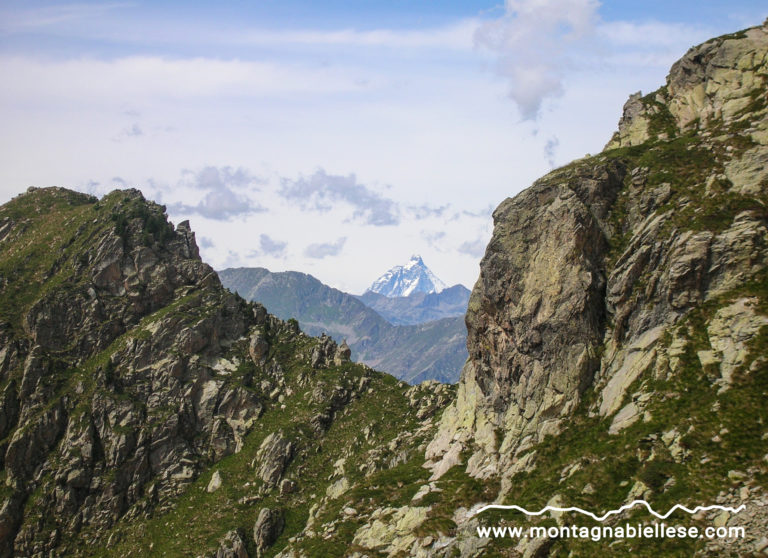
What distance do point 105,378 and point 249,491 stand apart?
46.1m

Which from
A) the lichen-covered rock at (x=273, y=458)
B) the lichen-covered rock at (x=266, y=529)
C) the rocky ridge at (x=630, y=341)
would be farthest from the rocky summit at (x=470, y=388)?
the lichen-covered rock at (x=273, y=458)

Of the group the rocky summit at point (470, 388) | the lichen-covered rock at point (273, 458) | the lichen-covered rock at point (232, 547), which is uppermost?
the rocky summit at point (470, 388)

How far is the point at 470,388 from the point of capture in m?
86.5

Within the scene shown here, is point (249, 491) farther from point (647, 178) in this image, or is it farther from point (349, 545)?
point (647, 178)

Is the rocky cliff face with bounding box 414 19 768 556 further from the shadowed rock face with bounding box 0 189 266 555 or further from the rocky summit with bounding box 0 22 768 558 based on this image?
the shadowed rock face with bounding box 0 189 266 555

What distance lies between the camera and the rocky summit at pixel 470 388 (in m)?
49.9

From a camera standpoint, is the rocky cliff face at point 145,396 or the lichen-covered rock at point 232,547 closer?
the lichen-covered rock at point 232,547

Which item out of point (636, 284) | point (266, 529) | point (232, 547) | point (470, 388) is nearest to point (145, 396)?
point (232, 547)

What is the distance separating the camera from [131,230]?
159 metres

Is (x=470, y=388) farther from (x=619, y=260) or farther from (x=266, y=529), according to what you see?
(x=266, y=529)

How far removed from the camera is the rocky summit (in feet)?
164

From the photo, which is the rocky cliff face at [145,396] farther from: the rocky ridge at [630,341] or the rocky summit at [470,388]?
the rocky ridge at [630,341]

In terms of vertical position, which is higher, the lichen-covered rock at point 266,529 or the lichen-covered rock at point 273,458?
the lichen-covered rock at point 273,458

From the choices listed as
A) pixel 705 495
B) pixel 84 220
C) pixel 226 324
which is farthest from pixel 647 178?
pixel 84 220
